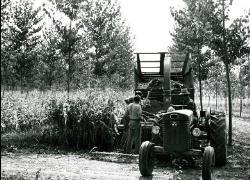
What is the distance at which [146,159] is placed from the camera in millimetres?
7289

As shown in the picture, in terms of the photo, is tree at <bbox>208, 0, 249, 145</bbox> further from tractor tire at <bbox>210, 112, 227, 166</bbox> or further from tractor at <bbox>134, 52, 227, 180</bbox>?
tractor tire at <bbox>210, 112, 227, 166</bbox>

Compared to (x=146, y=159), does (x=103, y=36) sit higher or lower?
higher

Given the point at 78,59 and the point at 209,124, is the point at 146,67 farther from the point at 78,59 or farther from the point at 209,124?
the point at 78,59

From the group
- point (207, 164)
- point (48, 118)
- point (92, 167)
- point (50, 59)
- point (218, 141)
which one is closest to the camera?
point (207, 164)

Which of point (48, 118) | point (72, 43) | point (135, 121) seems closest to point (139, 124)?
point (135, 121)

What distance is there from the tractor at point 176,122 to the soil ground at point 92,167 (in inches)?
Result: 17.3

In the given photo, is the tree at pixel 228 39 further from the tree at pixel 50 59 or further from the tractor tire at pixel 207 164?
the tree at pixel 50 59

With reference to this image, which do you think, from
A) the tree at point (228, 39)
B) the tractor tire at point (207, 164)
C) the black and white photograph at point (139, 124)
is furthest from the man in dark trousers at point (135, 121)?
the tree at point (228, 39)

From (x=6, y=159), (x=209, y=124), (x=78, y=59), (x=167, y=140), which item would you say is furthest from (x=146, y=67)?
(x=78, y=59)

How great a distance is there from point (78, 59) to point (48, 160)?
12.5 metres

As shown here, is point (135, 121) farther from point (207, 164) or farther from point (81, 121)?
point (207, 164)

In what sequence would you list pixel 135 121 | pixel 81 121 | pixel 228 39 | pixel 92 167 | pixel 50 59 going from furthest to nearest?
1. pixel 50 59
2. pixel 228 39
3. pixel 81 121
4. pixel 135 121
5. pixel 92 167

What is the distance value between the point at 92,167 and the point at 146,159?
1.43 m

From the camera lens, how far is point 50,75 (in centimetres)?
2319
